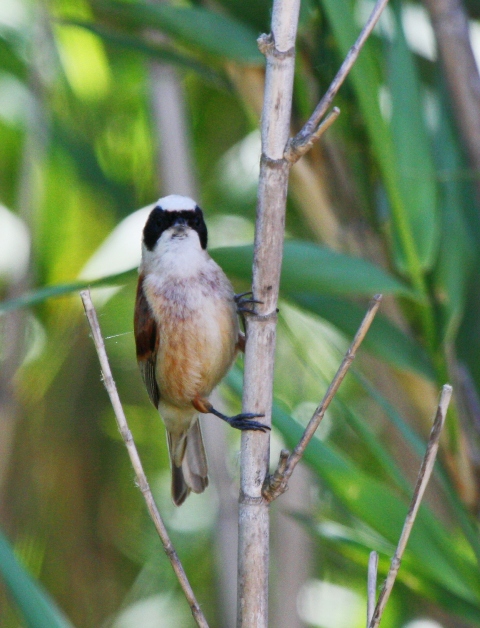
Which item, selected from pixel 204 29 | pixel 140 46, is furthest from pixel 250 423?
pixel 140 46

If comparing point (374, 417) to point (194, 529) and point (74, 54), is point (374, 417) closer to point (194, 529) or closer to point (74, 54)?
point (194, 529)

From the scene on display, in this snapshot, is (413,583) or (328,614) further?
(328,614)

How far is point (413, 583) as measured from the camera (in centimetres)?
162

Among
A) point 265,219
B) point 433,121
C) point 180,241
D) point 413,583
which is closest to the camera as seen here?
point 265,219

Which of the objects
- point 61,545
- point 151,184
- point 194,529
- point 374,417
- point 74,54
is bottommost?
point 61,545

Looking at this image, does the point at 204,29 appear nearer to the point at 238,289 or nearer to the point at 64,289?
the point at 64,289

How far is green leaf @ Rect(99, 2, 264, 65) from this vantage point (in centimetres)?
172

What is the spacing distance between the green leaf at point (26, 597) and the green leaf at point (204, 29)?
1.10 meters

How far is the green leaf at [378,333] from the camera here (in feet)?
5.48

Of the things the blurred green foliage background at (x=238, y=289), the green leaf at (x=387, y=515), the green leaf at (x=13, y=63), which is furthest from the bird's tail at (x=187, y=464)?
the green leaf at (x=13, y=63)

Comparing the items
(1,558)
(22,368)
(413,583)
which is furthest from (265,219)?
(22,368)

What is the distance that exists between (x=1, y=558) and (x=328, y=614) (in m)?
1.42

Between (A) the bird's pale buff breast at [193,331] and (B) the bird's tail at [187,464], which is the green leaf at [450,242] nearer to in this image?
(A) the bird's pale buff breast at [193,331]

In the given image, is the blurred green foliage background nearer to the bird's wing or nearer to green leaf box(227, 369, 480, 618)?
green leaf box(227, 369, 480, 618)
